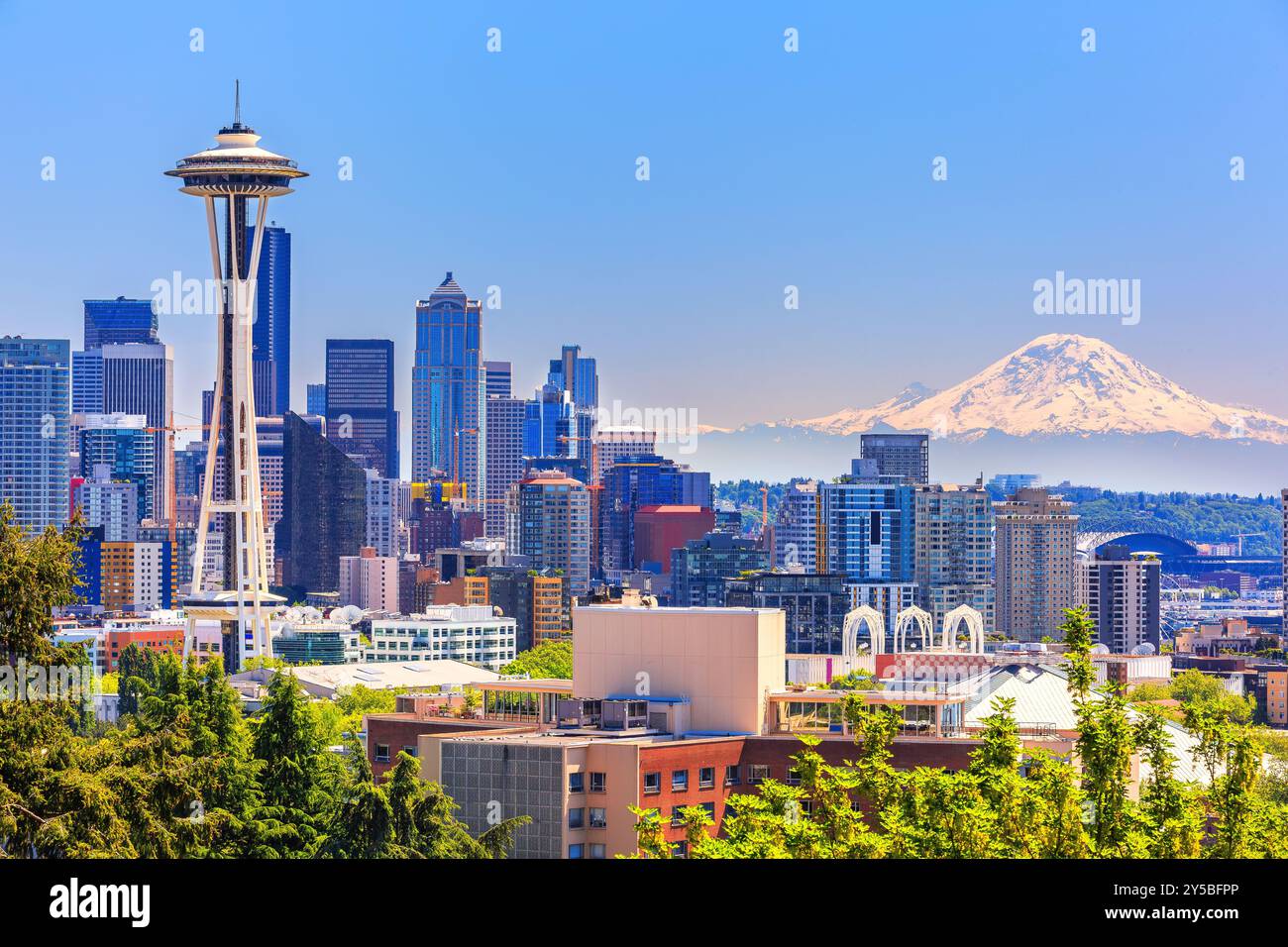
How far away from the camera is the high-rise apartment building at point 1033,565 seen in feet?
471

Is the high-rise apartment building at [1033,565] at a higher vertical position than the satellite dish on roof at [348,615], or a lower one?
higher

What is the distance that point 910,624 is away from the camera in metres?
127

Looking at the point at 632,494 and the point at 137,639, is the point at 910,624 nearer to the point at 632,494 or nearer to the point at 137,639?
the point at 137,639

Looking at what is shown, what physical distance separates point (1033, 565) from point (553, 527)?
125 feet

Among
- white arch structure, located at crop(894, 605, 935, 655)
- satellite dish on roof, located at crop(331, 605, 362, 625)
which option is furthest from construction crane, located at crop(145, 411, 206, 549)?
white arch structure, located at crop(894, 605, 935, 655)

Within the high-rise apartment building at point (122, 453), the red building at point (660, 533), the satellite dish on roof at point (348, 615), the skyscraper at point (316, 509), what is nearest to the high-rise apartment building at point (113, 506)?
the high-rise apartment building at point (122, 453)

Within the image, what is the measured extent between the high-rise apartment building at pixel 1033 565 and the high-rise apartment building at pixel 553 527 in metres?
32.2

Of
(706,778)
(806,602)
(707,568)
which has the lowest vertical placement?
(806,602)

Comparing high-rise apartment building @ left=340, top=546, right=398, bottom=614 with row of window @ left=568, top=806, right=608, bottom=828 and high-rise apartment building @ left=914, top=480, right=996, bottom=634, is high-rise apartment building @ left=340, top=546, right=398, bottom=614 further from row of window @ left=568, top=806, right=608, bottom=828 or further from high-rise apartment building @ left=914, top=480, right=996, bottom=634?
row of window @ left=568, top=806, right=608, bottom=828

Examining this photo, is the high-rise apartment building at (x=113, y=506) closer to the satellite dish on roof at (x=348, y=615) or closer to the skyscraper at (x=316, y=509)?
the skyscraper at (x=316, y=509)

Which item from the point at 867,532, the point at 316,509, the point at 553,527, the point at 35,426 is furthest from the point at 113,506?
the point at 867,532

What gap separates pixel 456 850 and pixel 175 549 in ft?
477
